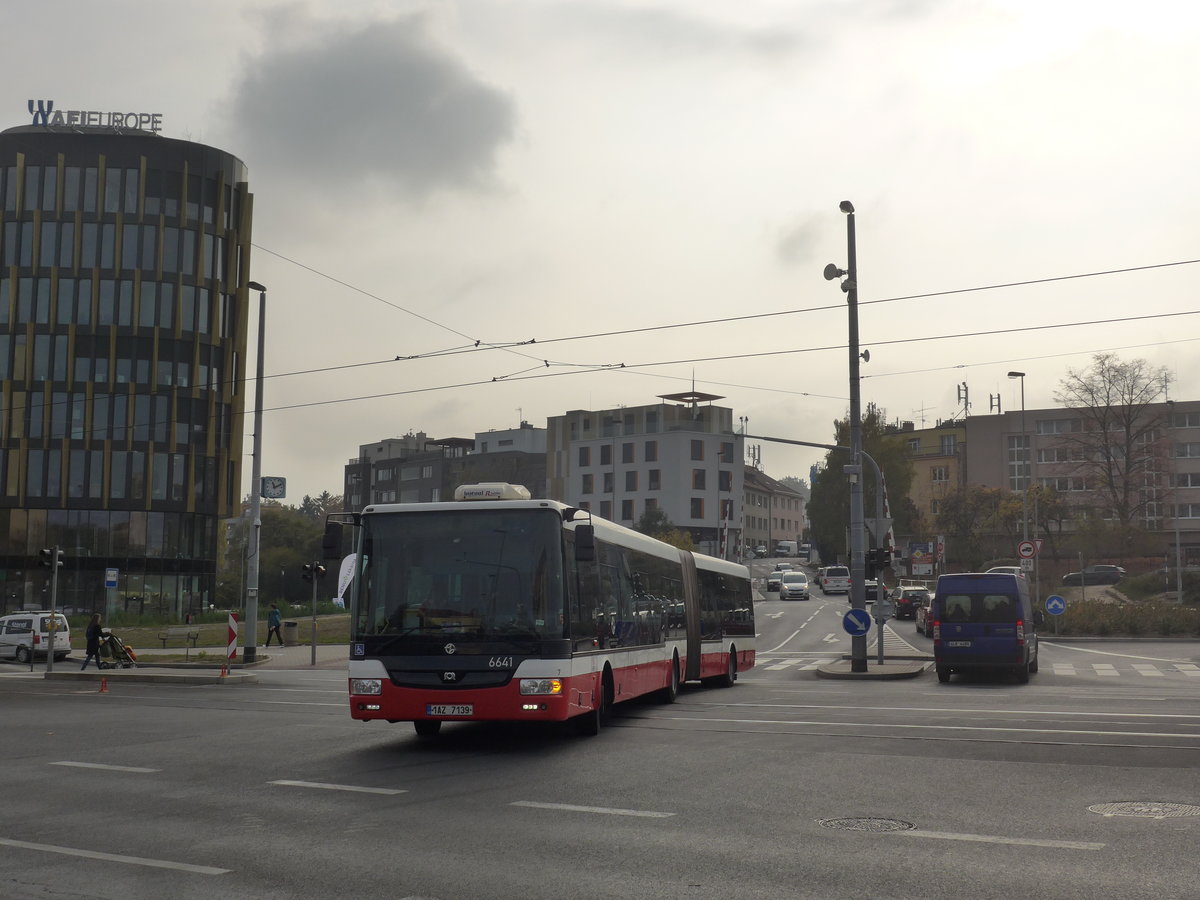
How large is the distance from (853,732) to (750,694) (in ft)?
27.5

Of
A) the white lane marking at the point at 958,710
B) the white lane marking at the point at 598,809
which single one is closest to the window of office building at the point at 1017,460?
the white lane marking at the point at 958,710

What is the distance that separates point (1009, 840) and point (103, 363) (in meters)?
71.7

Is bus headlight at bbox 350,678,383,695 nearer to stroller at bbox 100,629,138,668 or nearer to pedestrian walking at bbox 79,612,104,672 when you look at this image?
stroller at bbox 100,629,138,668

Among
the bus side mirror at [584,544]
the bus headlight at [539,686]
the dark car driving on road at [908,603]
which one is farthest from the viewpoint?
the dark car driving on road at [908,603]

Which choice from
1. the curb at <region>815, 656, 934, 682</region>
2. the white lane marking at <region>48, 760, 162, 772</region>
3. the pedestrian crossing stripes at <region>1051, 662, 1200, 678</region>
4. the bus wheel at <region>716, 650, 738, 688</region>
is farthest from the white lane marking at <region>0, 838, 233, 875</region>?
the pedestrian crossing stripes at <region>1051, 662, 1200, 678</region>

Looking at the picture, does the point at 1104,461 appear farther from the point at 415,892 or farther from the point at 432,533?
the point at 415,892

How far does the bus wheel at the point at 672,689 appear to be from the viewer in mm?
21641

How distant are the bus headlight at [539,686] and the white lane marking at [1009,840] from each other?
5.98 metres

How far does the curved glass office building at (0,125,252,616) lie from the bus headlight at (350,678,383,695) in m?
61.3

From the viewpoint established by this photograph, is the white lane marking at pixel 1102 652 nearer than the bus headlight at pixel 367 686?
No

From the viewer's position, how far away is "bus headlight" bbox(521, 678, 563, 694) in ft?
46.6

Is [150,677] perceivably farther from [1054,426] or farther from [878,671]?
[1054,426]

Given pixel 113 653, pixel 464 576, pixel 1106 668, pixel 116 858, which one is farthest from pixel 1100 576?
pixel 116 858

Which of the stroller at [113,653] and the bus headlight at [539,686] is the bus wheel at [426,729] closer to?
the bus headlight at [539,686]
